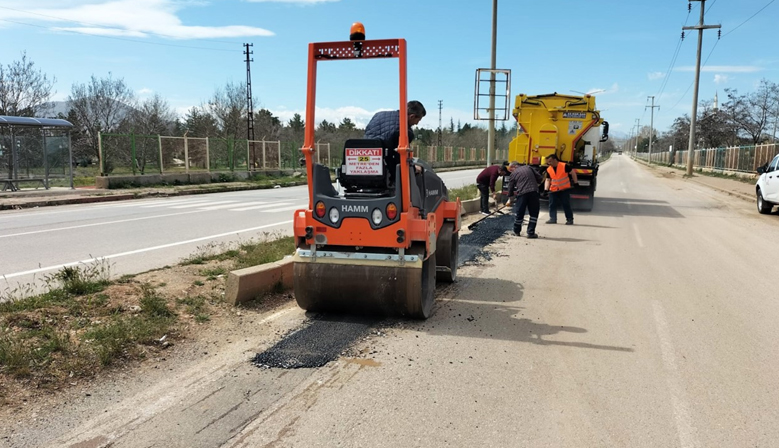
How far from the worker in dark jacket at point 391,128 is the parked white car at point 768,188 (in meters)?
14.3

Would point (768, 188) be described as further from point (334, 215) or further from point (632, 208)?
point (334, 215)

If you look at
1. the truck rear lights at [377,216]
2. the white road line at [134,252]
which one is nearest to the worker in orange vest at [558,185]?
the white road line at [134,252]

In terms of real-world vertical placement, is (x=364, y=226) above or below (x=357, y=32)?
below

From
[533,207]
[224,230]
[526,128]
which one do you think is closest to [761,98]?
[526,128]

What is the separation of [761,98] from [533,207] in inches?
1883

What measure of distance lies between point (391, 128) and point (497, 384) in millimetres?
2577

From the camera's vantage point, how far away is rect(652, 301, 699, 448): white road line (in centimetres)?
332

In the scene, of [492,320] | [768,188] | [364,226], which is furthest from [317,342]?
[768,188]

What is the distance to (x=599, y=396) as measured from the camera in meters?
3.85

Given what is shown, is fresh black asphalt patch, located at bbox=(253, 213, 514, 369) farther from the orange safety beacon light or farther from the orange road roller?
the orange safety beacon light

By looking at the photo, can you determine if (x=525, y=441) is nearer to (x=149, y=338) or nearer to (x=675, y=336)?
(x=675, y=336)

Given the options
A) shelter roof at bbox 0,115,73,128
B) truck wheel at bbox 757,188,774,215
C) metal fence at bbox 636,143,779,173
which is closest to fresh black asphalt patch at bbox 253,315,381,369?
truck wheel at bbox 757,188,774,215

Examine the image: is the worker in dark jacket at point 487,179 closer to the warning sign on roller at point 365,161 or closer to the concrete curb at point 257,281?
the concrete curb at point 257,281

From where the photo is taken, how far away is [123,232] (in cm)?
1084
